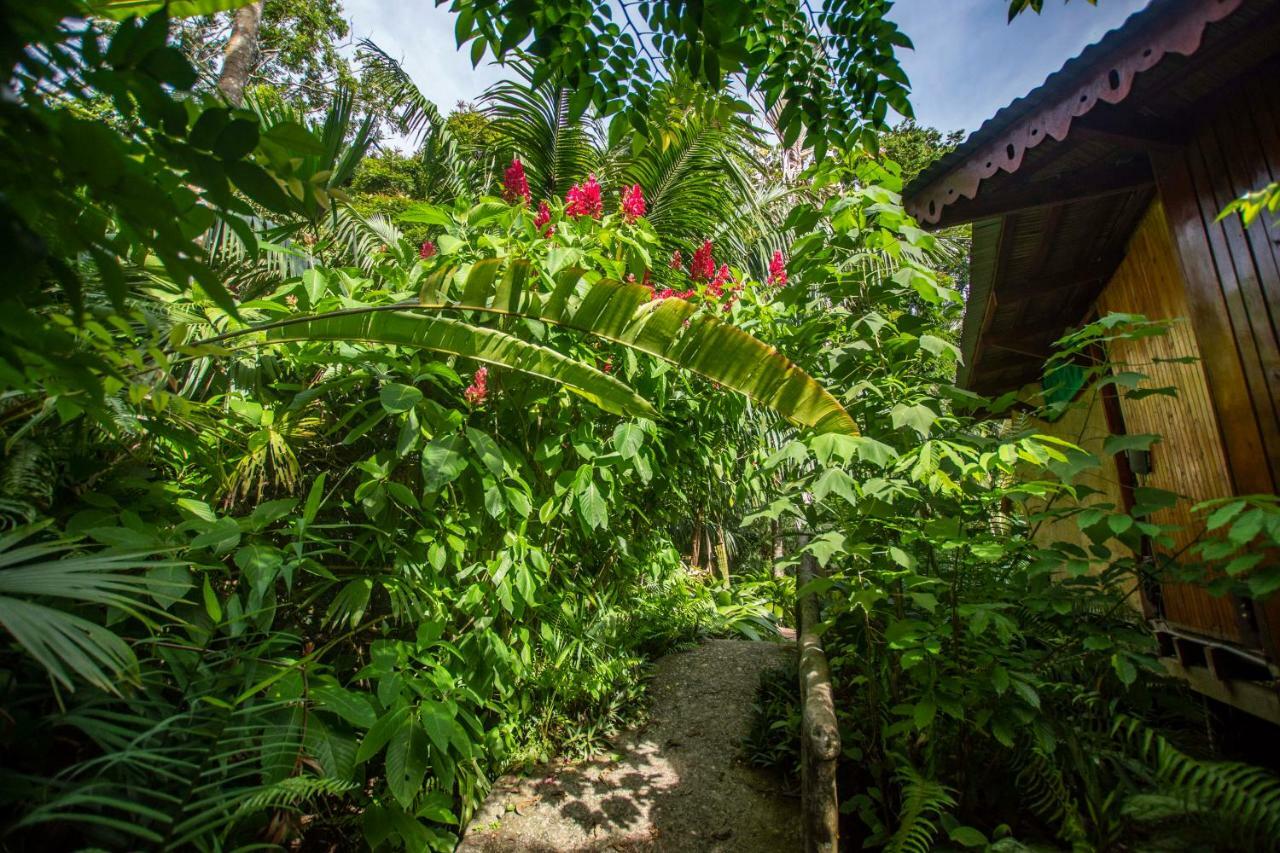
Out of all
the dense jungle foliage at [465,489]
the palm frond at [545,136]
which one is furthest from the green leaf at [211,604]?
the palm frond at [545,136]

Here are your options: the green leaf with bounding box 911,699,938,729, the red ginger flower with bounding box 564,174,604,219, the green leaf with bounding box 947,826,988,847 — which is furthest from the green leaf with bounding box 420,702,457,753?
the red ginger flower with bounding box 564,174,604,219

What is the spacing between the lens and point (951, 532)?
1.88 metres

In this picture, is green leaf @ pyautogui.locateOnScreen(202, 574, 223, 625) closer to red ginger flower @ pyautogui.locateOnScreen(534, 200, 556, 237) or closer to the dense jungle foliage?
the dense jungle foliage

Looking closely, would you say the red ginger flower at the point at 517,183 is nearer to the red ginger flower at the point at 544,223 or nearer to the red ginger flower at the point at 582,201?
the red ginger flower at the point at 544,223

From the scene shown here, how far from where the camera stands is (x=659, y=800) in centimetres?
284

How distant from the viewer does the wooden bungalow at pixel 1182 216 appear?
1.83m

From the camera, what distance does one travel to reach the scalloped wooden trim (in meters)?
1.54

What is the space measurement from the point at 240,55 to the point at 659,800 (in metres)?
7.78

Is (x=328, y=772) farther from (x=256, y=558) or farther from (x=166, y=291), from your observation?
(x=166, y=291)

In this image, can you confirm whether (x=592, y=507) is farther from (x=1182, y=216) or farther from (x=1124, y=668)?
(x=1182, y=216)

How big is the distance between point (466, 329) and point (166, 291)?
1.17 m

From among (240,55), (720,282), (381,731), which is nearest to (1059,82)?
(720,282)

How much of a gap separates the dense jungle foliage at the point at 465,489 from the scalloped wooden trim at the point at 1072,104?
0.40 meters

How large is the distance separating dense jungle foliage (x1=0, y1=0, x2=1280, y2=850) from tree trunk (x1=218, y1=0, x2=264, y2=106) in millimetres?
4326
